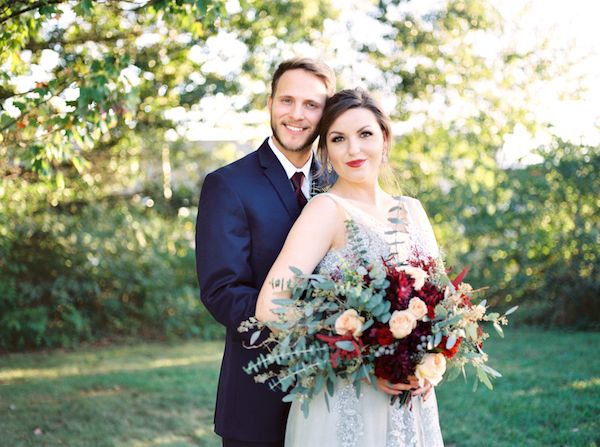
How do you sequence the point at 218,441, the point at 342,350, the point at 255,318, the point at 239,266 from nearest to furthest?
the point at 342,350 < the point at 255,318 < the point at 239,266 < the point at 218,441

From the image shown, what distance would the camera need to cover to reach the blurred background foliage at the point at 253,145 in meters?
8.54

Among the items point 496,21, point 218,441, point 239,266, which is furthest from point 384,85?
point 239,266

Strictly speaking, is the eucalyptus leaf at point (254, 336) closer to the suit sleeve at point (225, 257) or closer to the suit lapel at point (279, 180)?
the suit sleeve at point (225, 257)

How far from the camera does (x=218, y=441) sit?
5.57 metres

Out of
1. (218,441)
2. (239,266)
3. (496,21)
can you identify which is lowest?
(218,441)

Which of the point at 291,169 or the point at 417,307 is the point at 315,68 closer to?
the point at 291,169

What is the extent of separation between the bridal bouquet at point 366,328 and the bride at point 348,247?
12 cm

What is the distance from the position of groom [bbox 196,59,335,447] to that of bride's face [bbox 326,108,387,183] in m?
0.24

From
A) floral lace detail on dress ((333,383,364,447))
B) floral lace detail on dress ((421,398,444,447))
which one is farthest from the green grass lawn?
floral lace detail on dress ((333,383,364,447))

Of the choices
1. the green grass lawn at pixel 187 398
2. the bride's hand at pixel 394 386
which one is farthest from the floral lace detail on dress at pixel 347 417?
the green grass lawn at pixel 187 398

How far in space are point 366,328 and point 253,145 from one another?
8616mm

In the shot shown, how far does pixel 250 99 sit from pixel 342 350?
717 cm

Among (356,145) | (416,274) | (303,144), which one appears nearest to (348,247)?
(416,274)

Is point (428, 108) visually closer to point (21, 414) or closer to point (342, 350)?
point (21, 414)
